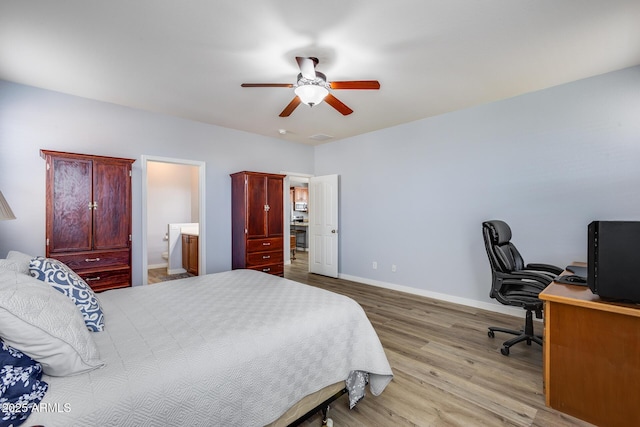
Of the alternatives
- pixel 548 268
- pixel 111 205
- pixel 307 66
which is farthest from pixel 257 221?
pixel 548 268

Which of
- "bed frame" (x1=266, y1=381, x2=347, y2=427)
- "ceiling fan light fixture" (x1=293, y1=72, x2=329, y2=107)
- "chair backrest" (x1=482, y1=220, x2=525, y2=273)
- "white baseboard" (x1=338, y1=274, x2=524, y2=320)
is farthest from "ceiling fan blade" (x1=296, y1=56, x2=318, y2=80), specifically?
"white baseboard" (x1=338, y1=274, x2=524, y2=320)

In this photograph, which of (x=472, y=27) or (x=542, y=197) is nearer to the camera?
(x=472, y=27)

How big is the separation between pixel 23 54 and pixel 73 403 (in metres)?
3.16

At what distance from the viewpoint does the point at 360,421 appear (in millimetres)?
1793

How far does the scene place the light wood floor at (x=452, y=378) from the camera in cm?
182

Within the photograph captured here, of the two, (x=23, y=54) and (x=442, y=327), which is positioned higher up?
(x=23, y=54)

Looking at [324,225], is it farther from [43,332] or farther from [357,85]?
[43,332]

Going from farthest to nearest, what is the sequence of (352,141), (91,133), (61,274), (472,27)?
(352,141), (91,133), (472,27), (61,274)

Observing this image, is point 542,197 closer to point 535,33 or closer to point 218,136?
point 535,33

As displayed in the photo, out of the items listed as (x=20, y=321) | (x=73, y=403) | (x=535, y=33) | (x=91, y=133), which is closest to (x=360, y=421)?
(x=73, y=403)

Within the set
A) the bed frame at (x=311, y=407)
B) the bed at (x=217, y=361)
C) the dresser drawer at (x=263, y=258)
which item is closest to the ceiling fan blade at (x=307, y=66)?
the bed at (x=217, y=361)

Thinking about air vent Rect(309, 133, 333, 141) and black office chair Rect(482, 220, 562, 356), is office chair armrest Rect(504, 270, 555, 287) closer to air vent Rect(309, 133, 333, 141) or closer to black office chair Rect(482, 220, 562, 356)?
black office chair Rect(482, 220, 562, 356)

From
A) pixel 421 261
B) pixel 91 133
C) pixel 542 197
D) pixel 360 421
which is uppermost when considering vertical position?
pixel 91 133

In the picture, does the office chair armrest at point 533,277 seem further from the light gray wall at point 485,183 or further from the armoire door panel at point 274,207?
the armoire door panel at point 274,207
